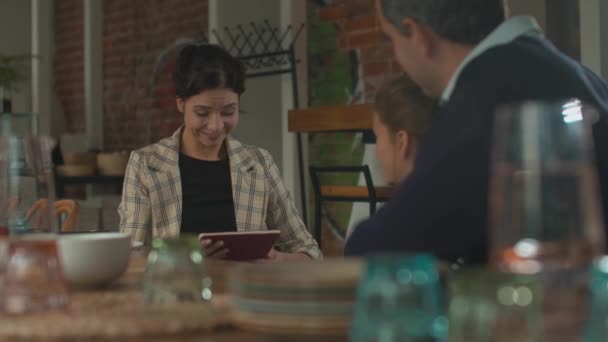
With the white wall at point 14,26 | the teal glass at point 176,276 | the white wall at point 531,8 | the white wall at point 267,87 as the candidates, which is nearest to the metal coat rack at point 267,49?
the white wall at point 267,87

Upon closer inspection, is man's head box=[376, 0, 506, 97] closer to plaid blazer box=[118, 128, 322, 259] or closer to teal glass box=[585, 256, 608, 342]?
teal glass box=[585, 256, 608, 342]

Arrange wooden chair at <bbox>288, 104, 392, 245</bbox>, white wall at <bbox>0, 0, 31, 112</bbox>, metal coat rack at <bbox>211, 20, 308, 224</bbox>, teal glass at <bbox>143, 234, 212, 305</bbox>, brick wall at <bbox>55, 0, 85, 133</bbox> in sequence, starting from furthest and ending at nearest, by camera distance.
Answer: white wall at <bbox>0, 0, 31, 112</bbox>, brick wall at <bbox>55, 0, 85, 133</bbox>, metal coat rack at <bbox>211, 20, 308, 224</bbox>, wooden chair at <bbox>288, 104, 392, 245</bbox>, teal glass at <bbox>143, 234, 212, 305</bbox>

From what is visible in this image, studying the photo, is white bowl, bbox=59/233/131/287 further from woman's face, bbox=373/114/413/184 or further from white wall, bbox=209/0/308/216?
white wall, bbox=209/0/308/216

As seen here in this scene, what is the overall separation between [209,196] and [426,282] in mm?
1948

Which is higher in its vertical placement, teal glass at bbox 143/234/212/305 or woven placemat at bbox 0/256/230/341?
teal glass at bbox 143/234/212/305

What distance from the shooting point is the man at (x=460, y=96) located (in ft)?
3.77

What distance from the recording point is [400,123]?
159 cm

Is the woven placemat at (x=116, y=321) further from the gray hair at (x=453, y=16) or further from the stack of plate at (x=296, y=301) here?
the gray hair at (x=453, y=16)

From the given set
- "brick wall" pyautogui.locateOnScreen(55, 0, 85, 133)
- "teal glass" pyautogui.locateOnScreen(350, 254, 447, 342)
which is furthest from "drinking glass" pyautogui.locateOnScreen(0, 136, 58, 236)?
"brick wall" pyautogui.locateOnScreen(55, 0, 85, 133)

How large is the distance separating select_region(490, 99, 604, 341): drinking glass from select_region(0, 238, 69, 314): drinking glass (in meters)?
0.53

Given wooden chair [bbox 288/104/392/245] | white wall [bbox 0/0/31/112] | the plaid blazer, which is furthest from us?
white wall [bbox 0/0/31/112]

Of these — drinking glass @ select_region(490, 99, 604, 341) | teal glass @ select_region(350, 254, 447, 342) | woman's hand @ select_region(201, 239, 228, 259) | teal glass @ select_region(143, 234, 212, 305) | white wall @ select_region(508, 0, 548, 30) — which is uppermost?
white wall @ select_region(508, 0, 548, 30)

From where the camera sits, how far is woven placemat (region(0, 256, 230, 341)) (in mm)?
A: 837

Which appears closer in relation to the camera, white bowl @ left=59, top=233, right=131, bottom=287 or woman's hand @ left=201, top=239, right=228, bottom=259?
white bowl @ left=59, top=233, right=131, bottom=287
